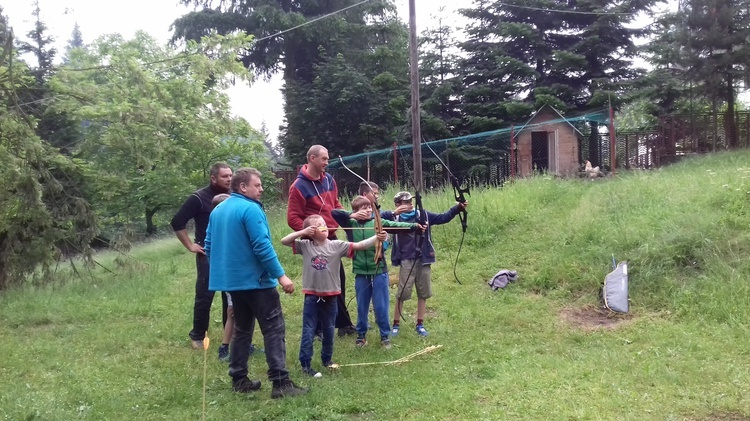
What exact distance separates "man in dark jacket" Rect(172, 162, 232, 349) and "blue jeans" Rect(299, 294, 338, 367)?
1140 millimetres

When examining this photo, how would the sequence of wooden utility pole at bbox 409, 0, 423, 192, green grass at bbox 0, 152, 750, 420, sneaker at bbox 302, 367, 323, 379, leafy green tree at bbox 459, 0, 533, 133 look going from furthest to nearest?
leafy green tree at bbox 459, 0, 533, 133 < wooden utility pole at bbox 409, 0, 423, 192 < sneaker at bbox 302, 367, 323, 379 < green grass at bbox 0, 152, 750, 420

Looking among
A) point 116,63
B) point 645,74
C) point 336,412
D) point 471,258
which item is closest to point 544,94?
point 645,74

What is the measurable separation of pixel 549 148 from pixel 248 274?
1505 centimetres

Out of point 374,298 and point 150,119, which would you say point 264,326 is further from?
point 150,119

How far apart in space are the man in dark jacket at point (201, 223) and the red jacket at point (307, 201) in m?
0.63

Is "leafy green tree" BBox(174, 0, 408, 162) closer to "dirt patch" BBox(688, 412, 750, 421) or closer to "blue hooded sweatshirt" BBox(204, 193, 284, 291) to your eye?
"blue hooded sweatshirt" BBox(204, 193, 284, 291)

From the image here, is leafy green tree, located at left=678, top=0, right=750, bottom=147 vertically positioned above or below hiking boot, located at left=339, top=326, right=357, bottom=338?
above

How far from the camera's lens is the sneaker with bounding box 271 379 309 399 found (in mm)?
4383

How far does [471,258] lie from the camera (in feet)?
31.2

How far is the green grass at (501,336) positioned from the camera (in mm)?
4297

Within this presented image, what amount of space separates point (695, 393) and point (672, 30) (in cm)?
1924

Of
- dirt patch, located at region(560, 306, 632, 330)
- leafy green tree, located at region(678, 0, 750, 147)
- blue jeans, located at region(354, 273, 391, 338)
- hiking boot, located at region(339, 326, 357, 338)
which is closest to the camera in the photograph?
blue jeans, located at region(354, 273, 391, 338)

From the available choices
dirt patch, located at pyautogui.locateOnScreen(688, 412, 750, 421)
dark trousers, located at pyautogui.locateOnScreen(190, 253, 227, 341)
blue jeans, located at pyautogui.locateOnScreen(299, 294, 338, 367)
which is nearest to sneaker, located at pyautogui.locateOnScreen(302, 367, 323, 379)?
blue jeans, located at pyautogui.locateOnScreen(299, 294, 338, 367)

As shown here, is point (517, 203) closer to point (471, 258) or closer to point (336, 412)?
point (471, 258)
